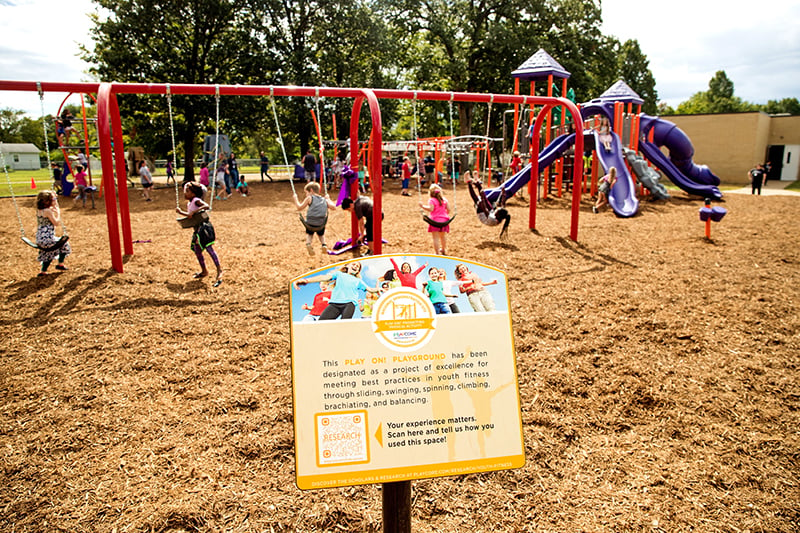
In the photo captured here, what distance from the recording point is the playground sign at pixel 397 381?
1713mm

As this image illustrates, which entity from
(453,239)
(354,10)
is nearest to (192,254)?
(453,239)

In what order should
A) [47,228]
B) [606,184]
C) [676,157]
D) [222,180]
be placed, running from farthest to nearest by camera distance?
1. [676,157]
2. [222,180]
3. [606,184]
4. [47,228]

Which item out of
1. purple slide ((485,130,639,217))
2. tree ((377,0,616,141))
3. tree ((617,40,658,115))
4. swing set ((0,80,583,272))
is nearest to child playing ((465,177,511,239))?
swing set ((0,80,583,272))

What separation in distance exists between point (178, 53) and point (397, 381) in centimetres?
2453

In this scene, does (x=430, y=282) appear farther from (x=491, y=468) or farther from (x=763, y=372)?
(x=763, y=372)

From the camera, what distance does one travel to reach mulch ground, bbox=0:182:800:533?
9.36 ft

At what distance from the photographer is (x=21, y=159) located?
81188 millimetres

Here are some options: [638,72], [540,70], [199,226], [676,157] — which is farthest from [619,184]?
[638,72]

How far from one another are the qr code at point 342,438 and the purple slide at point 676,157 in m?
20.2

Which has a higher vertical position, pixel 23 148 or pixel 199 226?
pixel 23 148

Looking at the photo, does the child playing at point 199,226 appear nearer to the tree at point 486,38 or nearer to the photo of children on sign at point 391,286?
the photo of children on sign at point 391,286

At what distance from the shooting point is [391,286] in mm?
1915

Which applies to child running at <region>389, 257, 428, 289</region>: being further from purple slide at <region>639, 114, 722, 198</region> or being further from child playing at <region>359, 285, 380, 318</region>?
purple slide at <region>639, 114, 722, 198</region>

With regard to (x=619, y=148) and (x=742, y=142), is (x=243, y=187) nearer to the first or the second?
(x=619, y=148)
